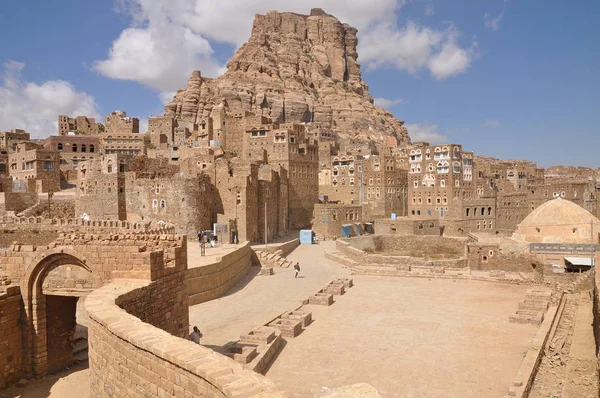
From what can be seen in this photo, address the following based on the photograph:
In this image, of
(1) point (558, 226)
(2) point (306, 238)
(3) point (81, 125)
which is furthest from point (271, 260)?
(3) point (81, 125)

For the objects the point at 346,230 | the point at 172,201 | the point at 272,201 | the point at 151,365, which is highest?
the point at 172,201

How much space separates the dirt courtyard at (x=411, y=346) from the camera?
1194cm

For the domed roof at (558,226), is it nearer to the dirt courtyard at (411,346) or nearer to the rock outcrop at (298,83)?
the dirt courtyard at (411,346)

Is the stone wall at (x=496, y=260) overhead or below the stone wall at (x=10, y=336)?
below

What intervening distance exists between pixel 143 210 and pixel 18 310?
23.6 m

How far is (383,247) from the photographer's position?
4250 centimetres

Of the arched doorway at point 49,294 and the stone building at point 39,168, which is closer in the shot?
the arched doorway at point 49,294

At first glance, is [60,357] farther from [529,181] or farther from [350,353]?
[529,181]

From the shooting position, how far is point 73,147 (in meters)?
59.9

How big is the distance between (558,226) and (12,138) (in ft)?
216

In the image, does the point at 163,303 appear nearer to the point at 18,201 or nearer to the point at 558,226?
the point at 558,226

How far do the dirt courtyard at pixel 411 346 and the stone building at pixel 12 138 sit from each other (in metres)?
53.7

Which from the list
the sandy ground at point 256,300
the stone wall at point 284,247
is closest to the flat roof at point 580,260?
the sandy ground at point 256,300

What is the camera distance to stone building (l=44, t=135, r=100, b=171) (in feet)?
183
